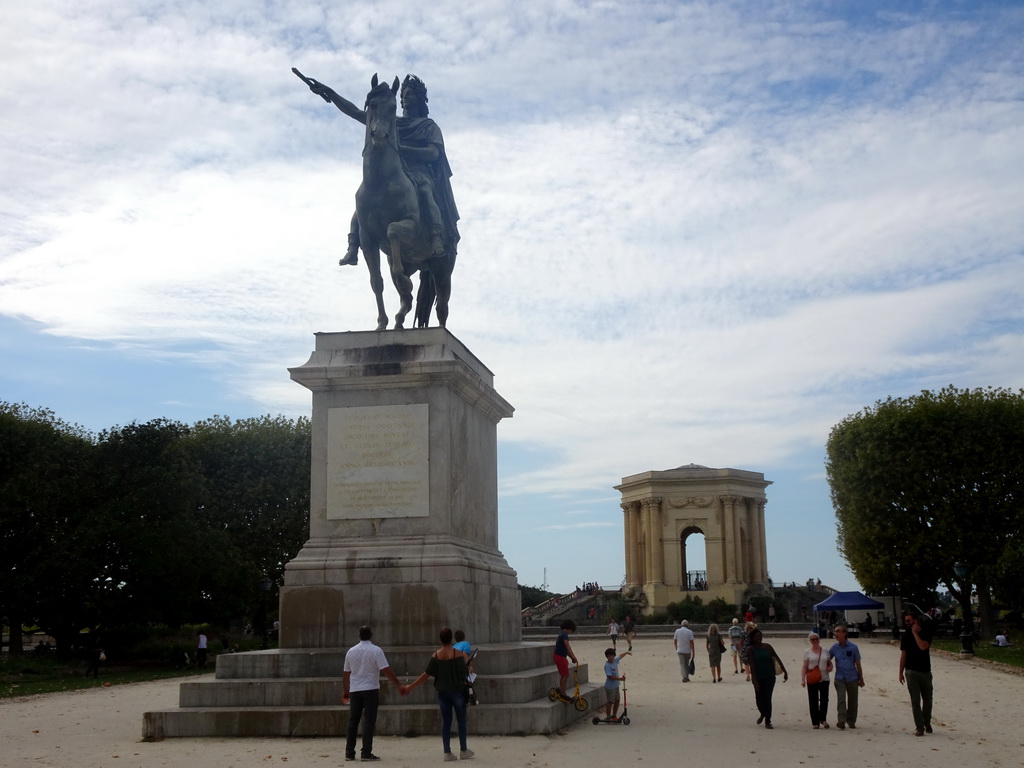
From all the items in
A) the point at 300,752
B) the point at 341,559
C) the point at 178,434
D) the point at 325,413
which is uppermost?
the point at 178,434

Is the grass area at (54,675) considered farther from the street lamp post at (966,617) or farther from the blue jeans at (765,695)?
the street lamp post at (966,617)

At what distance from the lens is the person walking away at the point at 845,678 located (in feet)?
47.0

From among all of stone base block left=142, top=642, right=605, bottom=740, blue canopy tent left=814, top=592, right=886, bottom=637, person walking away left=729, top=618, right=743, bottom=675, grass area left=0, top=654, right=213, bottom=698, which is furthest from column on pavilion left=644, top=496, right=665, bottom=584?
stone base block left=142, top=642, right=605, bottom=740

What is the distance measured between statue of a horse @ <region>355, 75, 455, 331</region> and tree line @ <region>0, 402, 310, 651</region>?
78.1 feet

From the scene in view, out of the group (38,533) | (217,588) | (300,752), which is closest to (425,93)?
(300,752)

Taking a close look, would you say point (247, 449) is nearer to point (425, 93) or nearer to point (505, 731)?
point (425, 93)

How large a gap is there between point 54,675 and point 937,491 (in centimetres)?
3259

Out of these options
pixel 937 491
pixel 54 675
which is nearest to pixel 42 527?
pixel 54 675

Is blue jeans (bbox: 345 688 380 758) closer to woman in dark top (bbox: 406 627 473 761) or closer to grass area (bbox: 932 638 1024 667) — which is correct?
woman in dark top (bbox: 406 627 473 761)

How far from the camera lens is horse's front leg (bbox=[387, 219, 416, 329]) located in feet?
48.7

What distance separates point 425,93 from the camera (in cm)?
1661

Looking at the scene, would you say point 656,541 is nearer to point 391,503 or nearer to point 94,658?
point 94,658

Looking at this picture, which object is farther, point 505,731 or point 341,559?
point 341,559

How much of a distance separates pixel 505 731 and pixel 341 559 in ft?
9.37
